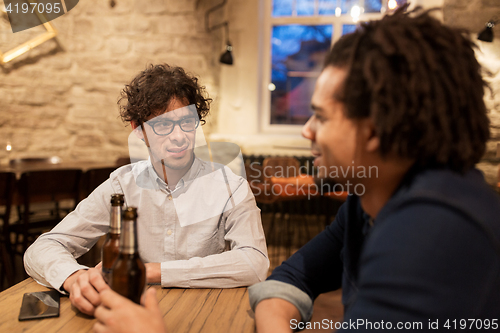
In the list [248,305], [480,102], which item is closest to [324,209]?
[248,305]

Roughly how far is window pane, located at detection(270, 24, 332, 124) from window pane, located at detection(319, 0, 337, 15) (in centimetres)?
17

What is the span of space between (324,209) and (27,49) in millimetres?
3584

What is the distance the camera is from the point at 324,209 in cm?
422

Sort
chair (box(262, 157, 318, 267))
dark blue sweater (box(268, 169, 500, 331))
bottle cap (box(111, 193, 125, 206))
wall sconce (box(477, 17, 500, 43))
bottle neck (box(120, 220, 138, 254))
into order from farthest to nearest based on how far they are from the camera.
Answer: wall sconce (box(477, 17, 500, 43)) < chair (box(262, 157, 318, 267)) < bottle cap (box(111, 193, 125, 206)) < bottle neck (box(120, 220, 138, 254)) < dark blue sweater (box(268, 169, 500, 331))

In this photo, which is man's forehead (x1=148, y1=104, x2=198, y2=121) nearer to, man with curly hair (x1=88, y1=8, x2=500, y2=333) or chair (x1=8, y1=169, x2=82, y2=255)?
man with curly hair (x1=88, y1=8, x2=500, y2=333)

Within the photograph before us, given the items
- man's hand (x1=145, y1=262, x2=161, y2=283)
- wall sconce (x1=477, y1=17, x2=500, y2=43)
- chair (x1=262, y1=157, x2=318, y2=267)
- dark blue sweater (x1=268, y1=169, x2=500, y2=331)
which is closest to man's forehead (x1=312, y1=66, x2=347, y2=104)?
dark blue sweater (x1=268, y1=169, x2=500, y2=331)

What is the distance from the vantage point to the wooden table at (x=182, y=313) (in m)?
0.78

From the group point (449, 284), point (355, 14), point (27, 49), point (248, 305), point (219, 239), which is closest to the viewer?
point (449, 284)

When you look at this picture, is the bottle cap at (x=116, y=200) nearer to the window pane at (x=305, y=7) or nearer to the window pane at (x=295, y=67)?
the window pane at (x=295, y=67)

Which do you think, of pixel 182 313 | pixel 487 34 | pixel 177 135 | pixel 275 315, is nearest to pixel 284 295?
pixel 275 315

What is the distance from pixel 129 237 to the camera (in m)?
→ 0.60

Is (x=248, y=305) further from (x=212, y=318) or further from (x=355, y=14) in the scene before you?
(x=355, y=14)

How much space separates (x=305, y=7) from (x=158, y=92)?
12.8ft

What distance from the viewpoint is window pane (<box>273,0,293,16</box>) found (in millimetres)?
4621
